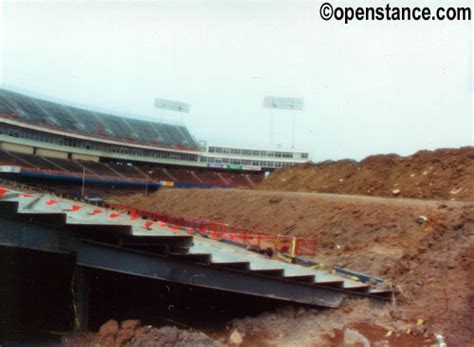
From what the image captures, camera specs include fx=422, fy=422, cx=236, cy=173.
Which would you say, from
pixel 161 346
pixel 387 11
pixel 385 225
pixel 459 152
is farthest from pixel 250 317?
pixel 459 152

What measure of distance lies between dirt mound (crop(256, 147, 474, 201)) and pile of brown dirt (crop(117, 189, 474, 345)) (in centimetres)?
612

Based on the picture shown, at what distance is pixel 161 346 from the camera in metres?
8.14

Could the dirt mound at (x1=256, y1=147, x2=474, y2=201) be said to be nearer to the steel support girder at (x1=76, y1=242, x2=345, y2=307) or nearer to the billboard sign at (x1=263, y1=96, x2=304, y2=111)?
the steel support girder at (x1=76, y1=242, x2=345, y2=307)

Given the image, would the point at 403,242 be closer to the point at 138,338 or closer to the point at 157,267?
the point at 157,267

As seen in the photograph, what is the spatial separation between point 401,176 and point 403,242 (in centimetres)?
1592

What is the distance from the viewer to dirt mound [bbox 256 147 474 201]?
25797 millimetres

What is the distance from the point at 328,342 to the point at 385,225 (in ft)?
32.4

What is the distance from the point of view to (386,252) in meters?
15.3

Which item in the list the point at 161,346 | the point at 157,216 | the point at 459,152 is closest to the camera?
the point at 161,346

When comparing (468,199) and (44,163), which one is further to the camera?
(44,163)

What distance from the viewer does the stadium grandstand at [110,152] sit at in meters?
53.3

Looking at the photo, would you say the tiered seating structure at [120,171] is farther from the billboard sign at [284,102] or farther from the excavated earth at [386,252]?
the excavated earth at [386,252]

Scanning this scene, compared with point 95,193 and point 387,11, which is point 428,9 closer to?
point 387,11

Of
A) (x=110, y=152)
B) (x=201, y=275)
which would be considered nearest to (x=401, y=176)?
(x=201, y=275)
